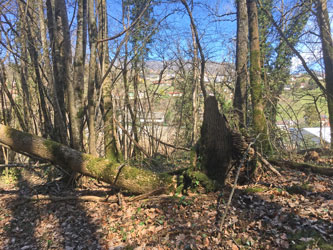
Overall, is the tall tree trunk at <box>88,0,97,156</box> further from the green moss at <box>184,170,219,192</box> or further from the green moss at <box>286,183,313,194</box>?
the green moss at <box>286,183,313,194</box>

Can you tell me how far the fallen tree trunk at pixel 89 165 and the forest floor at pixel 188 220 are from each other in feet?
1.00

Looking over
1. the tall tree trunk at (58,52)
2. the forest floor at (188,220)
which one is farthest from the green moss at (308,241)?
the tall tree trunk at (58,52)

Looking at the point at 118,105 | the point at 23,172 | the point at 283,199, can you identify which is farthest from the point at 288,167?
the point at 23,172

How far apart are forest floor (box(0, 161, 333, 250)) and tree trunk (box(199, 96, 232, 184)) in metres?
0.41

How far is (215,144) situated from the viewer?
3.62m

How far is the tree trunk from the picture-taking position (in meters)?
3.53

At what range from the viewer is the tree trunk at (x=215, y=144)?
353cm

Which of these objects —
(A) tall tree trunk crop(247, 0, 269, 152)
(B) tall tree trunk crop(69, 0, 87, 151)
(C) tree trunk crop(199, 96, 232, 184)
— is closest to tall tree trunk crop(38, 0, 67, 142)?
(B) tall tree trunk crop(69, 0, 87, 151)

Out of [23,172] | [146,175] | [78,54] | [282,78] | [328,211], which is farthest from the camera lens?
[282,78]

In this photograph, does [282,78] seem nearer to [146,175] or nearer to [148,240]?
[146,175]

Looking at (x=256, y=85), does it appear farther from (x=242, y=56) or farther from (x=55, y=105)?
(x=55, y=105)

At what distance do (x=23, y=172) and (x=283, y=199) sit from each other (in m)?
7.10

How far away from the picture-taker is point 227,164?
370 centimetres

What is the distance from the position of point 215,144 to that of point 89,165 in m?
2.44
